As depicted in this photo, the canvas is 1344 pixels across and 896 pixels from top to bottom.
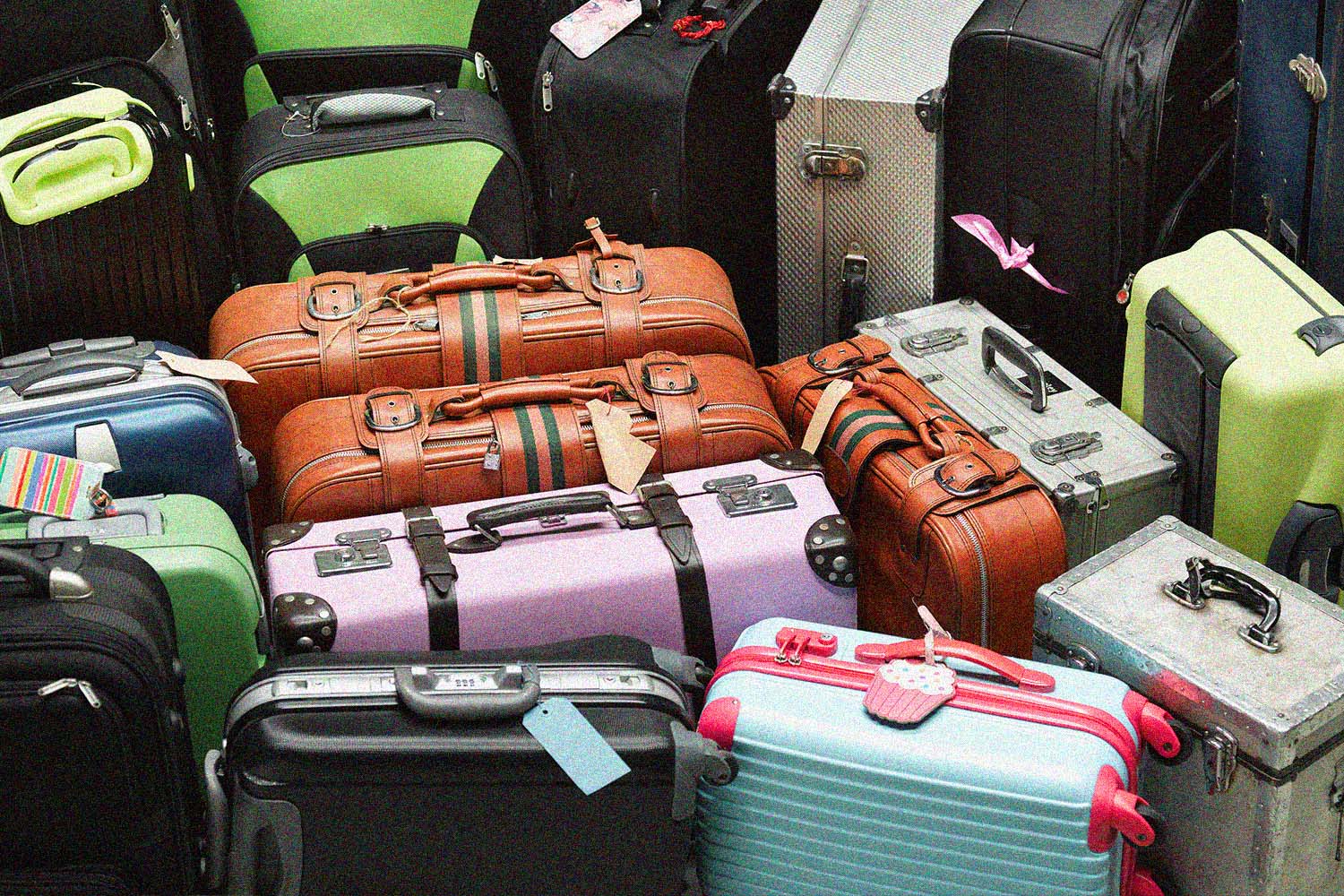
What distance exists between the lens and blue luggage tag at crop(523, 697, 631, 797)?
260cm

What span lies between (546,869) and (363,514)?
3.07 ft

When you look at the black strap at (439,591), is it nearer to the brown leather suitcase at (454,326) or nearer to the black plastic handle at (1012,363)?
the brown leather suitcase at (454,326)

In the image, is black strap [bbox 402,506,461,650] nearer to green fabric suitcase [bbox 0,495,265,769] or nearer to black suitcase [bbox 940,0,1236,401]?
green fabric suitcase [bbox 0,495,265,769]

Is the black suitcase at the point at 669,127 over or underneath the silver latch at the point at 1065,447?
over

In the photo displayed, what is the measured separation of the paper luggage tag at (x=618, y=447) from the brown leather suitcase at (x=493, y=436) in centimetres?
3

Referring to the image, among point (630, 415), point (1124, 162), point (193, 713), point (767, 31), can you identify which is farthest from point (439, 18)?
point (193, 713)

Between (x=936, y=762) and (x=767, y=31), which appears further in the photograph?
(x=767, y=31)

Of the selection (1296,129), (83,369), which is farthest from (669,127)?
(83,369)

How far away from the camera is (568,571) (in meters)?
3.07

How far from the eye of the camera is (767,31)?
4.37 metres

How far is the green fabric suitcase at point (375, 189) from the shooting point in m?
4.01

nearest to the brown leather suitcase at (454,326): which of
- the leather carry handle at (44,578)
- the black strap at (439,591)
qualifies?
the black strap at (439,591)

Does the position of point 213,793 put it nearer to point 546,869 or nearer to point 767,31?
point 546,869

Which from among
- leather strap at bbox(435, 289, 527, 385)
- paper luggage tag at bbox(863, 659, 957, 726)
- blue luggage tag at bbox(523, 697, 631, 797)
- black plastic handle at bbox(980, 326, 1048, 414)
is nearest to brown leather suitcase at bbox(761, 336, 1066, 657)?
black plastic handle at bbox(980, 326, 1048, 414)
